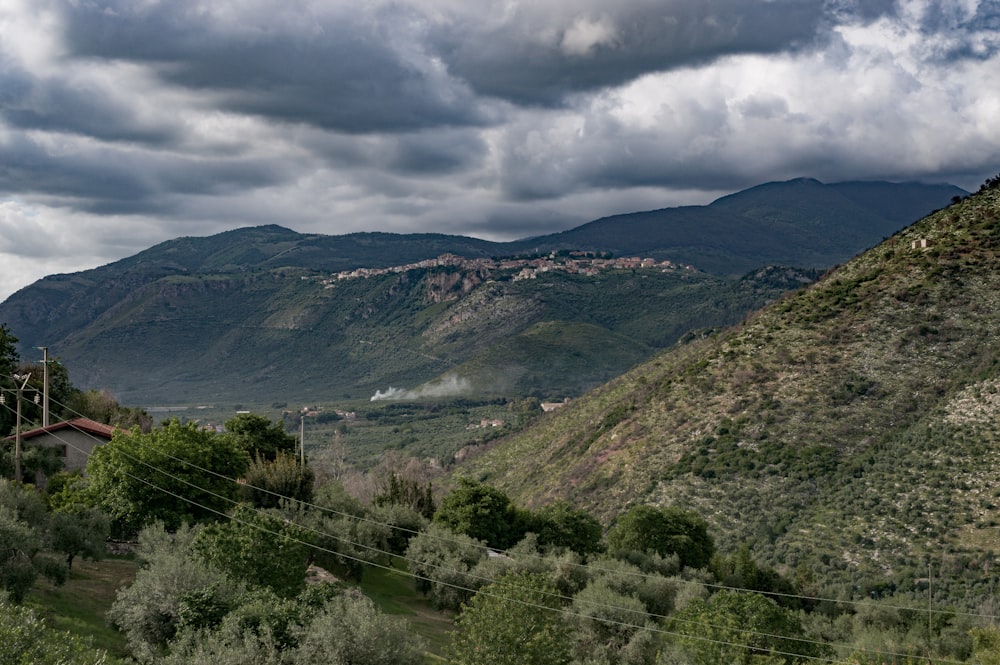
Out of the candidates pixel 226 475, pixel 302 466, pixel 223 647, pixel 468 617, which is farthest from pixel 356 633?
pixel 302 466

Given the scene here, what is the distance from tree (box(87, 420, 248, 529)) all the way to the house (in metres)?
11.3

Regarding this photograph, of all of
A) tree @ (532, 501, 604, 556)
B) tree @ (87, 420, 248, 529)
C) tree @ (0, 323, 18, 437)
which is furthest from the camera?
tree @ (0, 323, 18, 437)

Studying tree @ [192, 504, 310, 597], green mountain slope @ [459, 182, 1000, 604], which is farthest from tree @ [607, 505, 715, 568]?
tree @ [192, 504, 310, 597]

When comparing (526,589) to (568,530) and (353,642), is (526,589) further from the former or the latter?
(568,530)

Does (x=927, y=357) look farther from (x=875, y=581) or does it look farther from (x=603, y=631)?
(x=603, y=631)

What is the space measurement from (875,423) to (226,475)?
158ft

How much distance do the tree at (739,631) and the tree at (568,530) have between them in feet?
60.3

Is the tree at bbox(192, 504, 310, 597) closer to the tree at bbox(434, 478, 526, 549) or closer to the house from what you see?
the tree at bbox(434, 478, 526, 549)

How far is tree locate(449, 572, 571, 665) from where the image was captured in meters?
34.1

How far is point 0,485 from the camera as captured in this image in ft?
124

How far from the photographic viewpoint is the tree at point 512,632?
34.1 m

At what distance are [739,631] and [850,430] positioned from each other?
133 feet

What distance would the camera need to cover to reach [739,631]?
36.2 m

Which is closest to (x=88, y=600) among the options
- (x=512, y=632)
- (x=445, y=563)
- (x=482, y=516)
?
(x=512, y=632)
